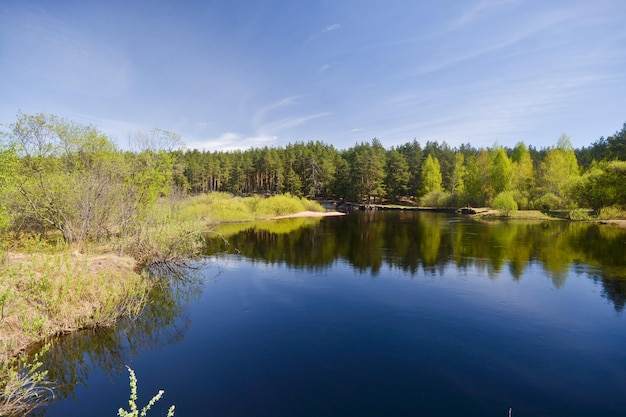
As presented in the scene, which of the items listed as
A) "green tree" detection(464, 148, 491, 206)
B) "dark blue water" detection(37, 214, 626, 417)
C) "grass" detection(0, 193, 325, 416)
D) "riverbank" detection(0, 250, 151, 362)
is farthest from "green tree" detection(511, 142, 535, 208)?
"riverbank" detection(0, 250, 151, 362)

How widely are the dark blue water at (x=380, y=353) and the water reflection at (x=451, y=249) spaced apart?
2.73m

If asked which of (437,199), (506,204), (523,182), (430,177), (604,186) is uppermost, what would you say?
(430,177)

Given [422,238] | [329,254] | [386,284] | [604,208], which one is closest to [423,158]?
[604,208]

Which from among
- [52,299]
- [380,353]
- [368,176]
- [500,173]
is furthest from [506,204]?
[52,299]

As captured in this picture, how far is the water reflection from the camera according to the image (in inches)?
771

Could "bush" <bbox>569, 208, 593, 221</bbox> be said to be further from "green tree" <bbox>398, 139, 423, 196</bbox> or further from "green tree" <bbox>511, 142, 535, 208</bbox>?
"green tree" <bbox>398, 139, 423, 196</bbox>

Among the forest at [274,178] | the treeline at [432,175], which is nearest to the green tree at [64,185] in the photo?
the forest at [274,178]

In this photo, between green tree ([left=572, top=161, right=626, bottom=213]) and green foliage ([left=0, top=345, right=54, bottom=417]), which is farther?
green tree ([left=572, top=161, right=626, bottom=213])

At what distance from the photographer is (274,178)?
310ft

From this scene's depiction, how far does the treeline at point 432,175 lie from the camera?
53750 mm

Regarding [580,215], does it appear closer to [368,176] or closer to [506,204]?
[506,204]

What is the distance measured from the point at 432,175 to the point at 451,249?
58.8m

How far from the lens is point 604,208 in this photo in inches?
1826

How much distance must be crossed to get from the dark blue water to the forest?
720 cm
